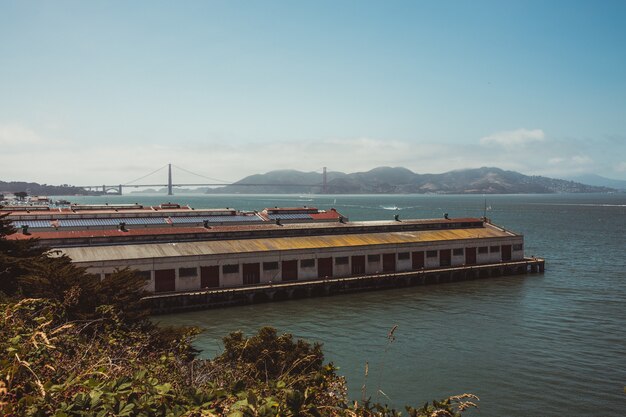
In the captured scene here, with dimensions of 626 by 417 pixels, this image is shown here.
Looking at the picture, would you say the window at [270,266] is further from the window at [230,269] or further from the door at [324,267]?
the door at [324,267]

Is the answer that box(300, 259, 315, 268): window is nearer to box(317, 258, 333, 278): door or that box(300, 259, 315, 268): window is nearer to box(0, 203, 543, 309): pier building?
box(0, 203, 543, 309): pier building

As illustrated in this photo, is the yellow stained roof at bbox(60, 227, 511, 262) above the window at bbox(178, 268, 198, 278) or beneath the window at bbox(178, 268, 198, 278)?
above

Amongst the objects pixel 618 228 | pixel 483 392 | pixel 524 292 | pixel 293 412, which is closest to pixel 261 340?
pixel 483 392

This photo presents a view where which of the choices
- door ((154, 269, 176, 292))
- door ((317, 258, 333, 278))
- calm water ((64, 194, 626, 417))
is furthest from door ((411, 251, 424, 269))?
door ((154, 269, 176, 292))

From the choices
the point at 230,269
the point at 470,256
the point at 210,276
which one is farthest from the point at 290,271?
the point at 470,256

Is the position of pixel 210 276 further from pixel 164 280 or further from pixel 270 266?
pixel 270 266

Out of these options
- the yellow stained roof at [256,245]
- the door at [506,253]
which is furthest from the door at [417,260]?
the door at [506,253]

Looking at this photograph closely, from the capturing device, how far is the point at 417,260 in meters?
62.0

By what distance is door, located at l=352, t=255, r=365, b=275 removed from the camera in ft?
190

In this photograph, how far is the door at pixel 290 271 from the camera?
177ft

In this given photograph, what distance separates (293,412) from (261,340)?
1636cm

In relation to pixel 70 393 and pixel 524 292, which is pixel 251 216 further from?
pixel 70 393

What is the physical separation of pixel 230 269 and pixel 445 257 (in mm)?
27888

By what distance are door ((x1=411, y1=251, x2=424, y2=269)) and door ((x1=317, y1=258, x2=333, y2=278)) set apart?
11.3m
